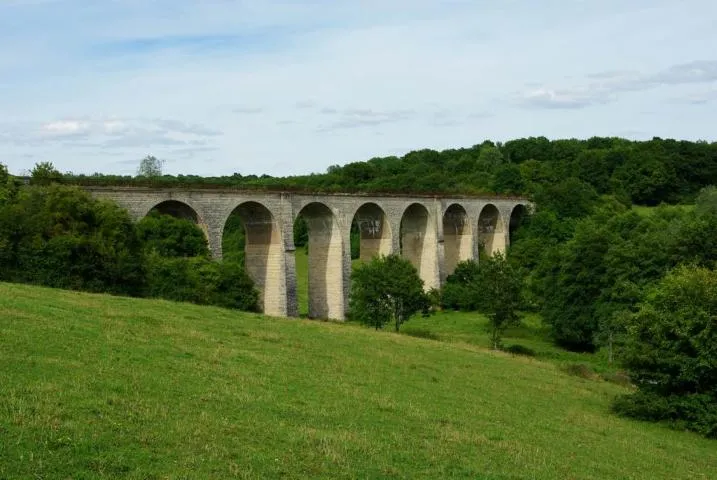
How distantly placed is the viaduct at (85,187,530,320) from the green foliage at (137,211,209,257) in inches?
23.7

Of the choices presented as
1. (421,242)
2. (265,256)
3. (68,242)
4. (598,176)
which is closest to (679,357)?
(68,242)

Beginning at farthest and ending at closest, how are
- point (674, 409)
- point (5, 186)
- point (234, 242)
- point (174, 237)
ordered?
point (234, 242) < point (174, 237) < point (5, 186) < point (674, 409)

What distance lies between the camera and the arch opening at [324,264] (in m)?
54.2

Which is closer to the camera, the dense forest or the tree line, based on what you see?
the dense forest

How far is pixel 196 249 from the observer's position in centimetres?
4475

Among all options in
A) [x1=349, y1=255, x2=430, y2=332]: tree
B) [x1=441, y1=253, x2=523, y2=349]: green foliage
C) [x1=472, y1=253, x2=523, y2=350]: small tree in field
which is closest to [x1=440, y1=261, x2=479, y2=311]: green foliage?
[x1=441, y1=253, x2=523, y2=349]: green foliage

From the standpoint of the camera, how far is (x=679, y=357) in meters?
24.3

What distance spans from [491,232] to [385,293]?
39.0 m

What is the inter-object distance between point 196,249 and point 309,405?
29.9 m

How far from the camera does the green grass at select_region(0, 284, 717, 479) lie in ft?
37.0

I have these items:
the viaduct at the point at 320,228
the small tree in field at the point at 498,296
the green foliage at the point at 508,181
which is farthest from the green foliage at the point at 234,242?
the small tree in field at the point at 498,296

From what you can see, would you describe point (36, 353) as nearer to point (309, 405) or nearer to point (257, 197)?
point (309, 405)

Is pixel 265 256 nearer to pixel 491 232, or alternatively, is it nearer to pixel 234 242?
pixel 491 232

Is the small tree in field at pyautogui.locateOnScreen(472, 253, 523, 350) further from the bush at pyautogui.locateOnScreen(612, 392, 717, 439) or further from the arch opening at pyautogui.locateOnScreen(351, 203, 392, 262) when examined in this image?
the bush at pyautogui.locateOnScreen(612, 392, 717, 439)
